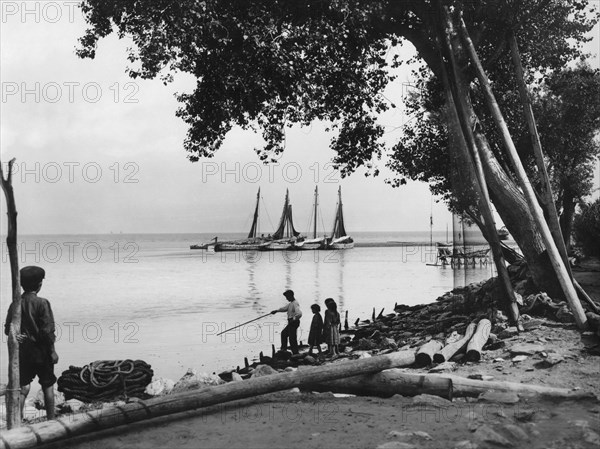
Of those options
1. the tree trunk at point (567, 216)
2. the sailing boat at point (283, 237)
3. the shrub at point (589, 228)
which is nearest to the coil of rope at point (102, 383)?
the tree trunk at point (567, 216)

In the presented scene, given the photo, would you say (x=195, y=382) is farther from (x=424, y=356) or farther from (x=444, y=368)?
(x=444, y=368)

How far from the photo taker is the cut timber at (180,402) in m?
5.66

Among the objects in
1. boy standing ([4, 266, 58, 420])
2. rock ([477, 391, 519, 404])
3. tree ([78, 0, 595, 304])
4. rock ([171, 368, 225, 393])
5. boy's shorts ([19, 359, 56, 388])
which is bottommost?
rock ([171, 368, 225, 393])

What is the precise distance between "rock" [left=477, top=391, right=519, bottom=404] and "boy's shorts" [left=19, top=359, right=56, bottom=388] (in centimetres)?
582

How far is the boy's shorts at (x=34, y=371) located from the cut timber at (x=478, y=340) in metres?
6.61

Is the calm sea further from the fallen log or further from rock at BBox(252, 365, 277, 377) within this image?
the fallen log

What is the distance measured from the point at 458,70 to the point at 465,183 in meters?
2.59

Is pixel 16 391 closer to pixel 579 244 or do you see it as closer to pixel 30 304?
pixel 30 304

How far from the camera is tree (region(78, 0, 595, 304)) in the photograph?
1158 cm

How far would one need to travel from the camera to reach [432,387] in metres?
7.29

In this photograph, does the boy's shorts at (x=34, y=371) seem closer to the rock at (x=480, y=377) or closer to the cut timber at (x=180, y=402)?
the cut timber at (x=180, y=402)

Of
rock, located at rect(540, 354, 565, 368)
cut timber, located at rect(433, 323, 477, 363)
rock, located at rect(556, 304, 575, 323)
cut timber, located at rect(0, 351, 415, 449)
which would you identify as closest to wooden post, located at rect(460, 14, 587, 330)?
rock, located at rect(556, 304, 575, 323)

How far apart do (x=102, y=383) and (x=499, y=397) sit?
7964 millimetres

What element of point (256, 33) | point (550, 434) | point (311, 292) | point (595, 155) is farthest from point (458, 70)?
point (311, 292)
